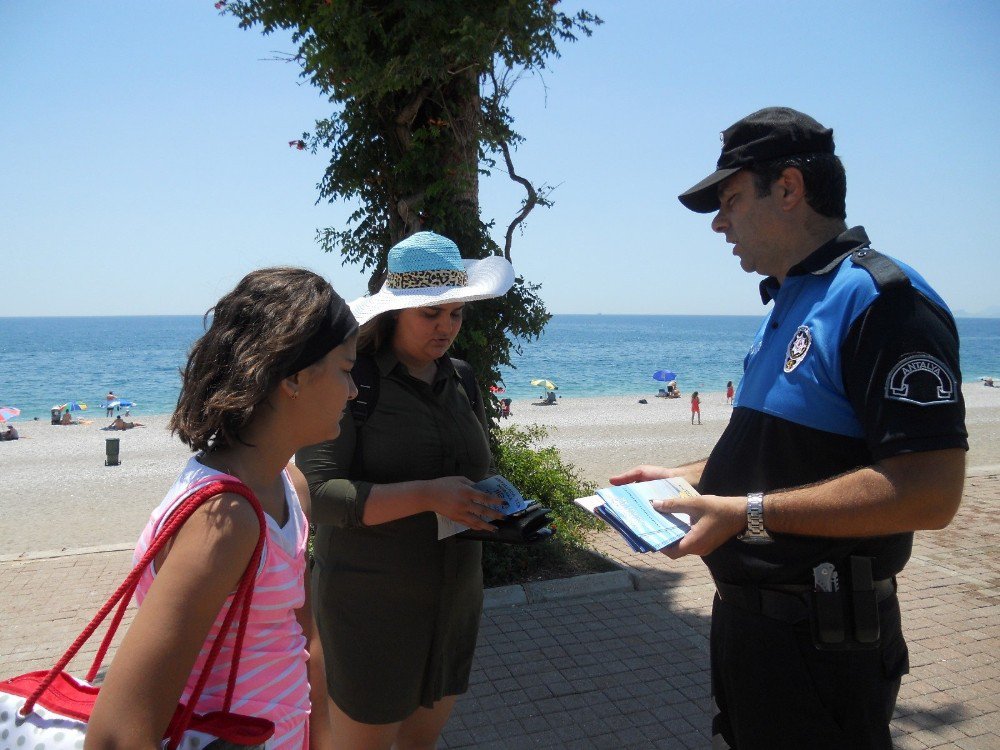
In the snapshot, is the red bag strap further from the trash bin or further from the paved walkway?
the trash bin

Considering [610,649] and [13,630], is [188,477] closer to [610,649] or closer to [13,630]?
[610,649]

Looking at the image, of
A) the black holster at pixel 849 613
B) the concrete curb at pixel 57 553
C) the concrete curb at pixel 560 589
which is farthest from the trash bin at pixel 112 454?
the black holster at pixel 849 613

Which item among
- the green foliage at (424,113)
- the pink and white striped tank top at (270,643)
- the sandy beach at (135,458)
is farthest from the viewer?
the sandy beach at (135,458)

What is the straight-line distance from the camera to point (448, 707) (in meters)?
2.95

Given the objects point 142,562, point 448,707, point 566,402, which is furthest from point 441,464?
point 566,402

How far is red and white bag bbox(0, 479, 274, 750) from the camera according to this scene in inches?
51.4

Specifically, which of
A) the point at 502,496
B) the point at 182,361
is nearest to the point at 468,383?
the point at 502,496

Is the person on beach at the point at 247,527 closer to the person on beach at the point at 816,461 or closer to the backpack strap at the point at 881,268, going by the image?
the person on beach at the point at 816,461

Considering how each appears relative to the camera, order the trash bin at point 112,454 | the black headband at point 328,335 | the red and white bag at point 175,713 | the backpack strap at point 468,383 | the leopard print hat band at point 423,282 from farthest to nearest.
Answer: the trash bin at point 112,454, the backpack strap at point 468,383, the leopard print hat band at point 423,282, the black headband at point 328,335, the red and white bag at point 175,713

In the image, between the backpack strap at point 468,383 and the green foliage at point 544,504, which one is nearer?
the backpack strap at point 468,383

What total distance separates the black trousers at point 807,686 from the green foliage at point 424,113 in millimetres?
4494

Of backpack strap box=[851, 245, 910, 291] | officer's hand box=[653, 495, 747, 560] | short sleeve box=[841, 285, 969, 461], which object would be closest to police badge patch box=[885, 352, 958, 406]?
short sleeve box=[841, 285, 969, 461]

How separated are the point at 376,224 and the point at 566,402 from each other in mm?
33492

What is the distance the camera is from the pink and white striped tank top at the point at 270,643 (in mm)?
1493
